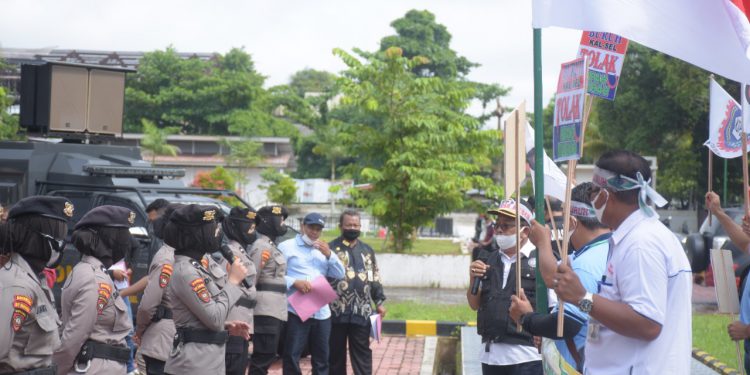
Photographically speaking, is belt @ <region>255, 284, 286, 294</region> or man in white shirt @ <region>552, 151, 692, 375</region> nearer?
man in white shirt @ <region>552, 151, 692, 375</region>

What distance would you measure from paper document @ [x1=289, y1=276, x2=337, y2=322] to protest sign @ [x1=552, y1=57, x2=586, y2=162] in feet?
16.5

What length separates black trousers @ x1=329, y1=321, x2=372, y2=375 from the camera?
9844mm

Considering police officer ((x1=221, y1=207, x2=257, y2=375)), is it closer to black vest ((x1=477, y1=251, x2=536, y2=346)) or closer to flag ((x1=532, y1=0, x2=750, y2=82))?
black vest ((x1=477, y1=251, x2=536, y2=346))

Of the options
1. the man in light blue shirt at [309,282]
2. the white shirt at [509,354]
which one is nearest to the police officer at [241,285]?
the man in light blue shirt at [309,282]

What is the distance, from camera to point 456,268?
2047cm

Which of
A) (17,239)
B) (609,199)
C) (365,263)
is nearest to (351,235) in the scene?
(365,263)

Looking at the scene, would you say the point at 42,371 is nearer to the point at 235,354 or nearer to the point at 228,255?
the point at 228,255

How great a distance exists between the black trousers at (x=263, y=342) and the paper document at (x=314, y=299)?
24 cm

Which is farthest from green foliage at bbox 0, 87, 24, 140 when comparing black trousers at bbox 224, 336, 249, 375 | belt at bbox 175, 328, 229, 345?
belt at bbox 175, 328, 229, 345

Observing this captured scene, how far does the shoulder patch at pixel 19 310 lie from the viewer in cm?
448

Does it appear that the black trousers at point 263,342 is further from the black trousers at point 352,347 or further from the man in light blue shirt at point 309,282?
the black trousers at point 352,347

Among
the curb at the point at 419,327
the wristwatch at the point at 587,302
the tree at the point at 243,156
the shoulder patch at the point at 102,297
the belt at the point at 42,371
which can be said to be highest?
the tree at the point at 243,156

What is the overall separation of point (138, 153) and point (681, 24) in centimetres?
994

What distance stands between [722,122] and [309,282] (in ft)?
14.3
